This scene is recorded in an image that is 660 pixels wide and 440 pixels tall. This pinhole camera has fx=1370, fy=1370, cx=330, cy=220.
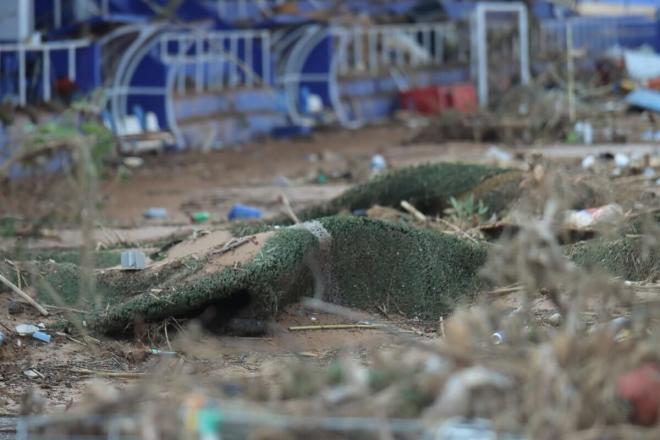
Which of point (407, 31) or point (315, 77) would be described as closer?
point (315, 77)

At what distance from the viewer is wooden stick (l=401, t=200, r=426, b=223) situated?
9.27m

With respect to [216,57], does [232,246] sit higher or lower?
higher

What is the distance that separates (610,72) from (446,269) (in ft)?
70.2

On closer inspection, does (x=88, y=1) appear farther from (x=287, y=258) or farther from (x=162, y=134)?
(x=287, y=258)

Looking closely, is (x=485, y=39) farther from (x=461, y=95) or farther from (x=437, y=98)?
(x=437, y=98)

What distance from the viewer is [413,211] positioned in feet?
30.9

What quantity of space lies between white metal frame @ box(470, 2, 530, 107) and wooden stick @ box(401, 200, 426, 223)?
14.8 metres

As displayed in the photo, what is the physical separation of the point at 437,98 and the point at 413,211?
15.2 m

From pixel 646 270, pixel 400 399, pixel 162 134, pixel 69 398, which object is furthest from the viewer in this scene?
pixel 162 134

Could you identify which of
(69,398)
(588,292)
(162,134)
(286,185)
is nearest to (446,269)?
(69,398)

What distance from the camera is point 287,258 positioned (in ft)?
22.9

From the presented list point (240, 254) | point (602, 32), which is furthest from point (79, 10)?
point (602, 32)

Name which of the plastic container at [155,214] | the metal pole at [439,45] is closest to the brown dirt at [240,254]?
the plastic container at [155,214]

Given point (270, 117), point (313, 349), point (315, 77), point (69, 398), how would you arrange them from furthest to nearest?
point (315, 77), point (270, 117), point (313, 349), point (69, 398)
